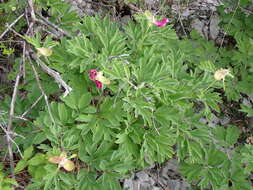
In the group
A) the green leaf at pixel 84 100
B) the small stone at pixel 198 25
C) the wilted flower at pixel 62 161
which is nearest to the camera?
the wilted flower at pixel 62 161

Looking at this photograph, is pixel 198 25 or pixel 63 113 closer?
pixel 63 113

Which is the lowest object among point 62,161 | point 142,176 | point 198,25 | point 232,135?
point 142,176

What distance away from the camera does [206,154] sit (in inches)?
73.4

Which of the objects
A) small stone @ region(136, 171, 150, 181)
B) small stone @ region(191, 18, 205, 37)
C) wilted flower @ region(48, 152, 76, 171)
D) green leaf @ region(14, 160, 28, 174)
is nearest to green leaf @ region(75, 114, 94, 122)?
wilted flower @ region(48, 152, 76, 171)

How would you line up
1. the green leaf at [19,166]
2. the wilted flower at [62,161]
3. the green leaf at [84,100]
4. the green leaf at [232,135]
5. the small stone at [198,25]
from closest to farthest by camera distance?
the wilted flower at [62,161], the green leaf at [19,166], the green leaf at [84,100], the green leaf at [232,135], the small stone at [198,25]

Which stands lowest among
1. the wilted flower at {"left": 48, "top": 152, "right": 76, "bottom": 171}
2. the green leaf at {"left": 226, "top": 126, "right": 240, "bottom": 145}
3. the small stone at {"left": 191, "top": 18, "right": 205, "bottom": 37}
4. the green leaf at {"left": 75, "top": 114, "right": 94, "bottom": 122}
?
the green leaf at {"left": 226, "top": 126, "right": 240, "bottom": 145}

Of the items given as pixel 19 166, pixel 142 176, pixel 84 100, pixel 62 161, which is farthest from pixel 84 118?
pixel 142 176

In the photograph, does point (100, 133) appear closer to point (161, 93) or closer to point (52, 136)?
point (52, 136)

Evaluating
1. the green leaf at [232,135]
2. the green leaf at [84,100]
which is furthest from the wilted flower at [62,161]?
the green leaf at [232,135]

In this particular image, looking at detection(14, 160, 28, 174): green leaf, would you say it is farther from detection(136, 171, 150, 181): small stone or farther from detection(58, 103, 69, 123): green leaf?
detection(136, 171, 150, 181): small stone

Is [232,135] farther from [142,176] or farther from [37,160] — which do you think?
[37,160]

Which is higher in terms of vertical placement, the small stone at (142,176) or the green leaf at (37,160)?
the green leaf at (37,160)

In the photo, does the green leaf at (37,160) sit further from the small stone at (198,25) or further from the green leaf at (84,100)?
the small stone at (198,25)

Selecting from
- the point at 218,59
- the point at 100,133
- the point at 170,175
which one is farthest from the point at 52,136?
the point at 218,59
